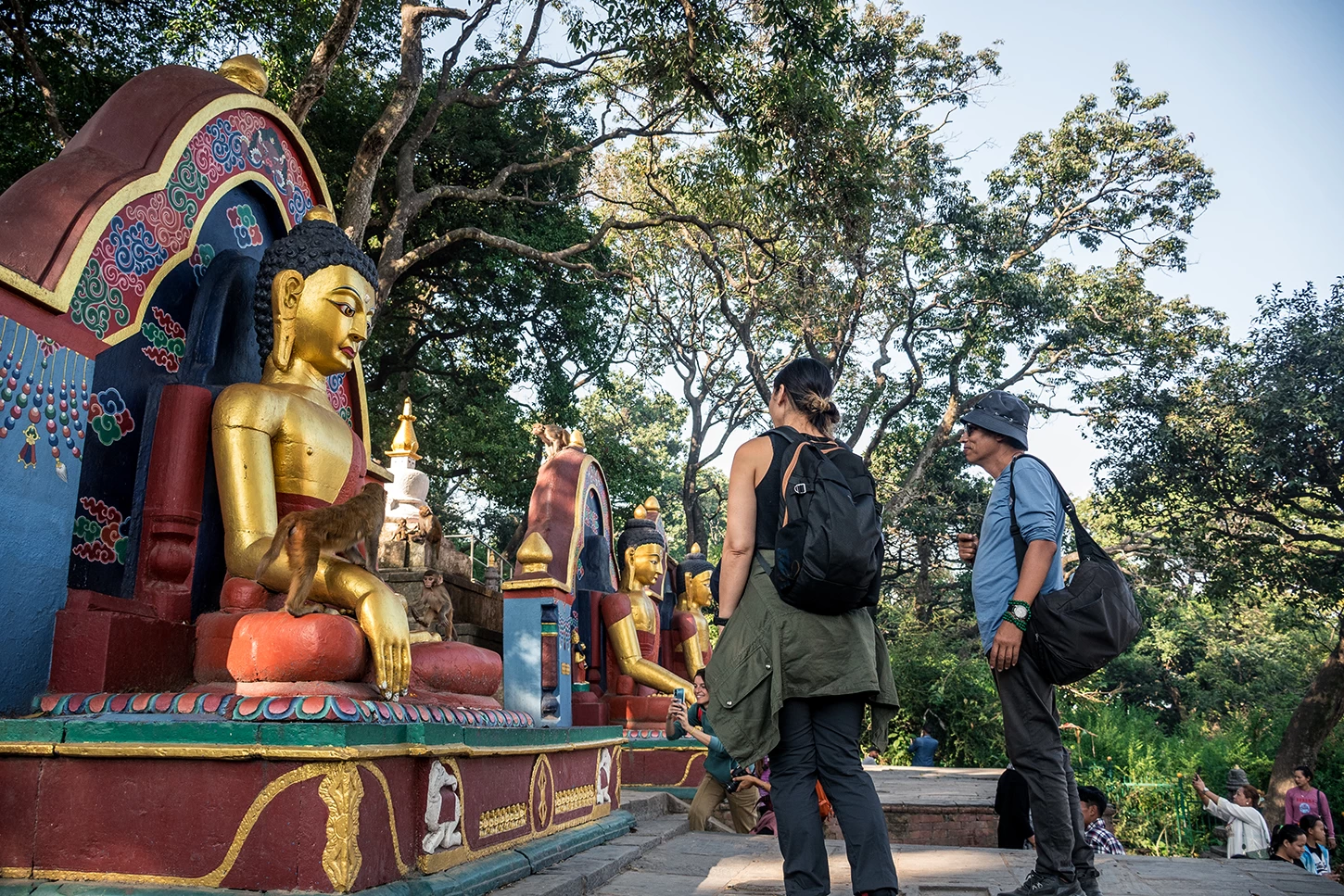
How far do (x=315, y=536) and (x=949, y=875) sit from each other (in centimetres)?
286

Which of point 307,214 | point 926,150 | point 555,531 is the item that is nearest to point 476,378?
point 555,531

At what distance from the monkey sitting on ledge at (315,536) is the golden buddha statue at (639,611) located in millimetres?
5587

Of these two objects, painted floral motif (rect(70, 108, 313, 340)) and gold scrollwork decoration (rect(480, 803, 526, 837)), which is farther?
gold scrollwork decoration (rect(480, 803, 526, 837))

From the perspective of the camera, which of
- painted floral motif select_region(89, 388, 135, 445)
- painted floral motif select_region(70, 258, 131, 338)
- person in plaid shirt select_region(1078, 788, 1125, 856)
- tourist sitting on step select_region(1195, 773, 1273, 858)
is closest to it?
painted floral motif select_region(70, 258, 131, 338)

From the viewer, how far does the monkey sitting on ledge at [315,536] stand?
299 cm

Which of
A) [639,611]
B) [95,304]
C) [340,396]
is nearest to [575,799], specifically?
[340,396]

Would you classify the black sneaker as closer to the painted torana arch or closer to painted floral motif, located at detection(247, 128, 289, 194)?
the painted torana arch

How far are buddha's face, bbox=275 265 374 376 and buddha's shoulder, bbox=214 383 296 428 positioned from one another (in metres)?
0.26

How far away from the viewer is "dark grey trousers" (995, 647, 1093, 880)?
316cm

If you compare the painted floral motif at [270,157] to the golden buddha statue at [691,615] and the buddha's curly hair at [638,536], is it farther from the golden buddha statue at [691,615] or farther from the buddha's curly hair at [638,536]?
the golden buddha statue at [691,615]

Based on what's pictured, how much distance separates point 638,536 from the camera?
977 centimetres

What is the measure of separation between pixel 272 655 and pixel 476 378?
12643 mm

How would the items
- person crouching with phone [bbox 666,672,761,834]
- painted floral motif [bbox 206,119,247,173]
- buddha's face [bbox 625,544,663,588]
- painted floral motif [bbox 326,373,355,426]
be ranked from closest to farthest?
1. painted floral motif [bbox 206,119,247,173]
2. painted floral motif [bbox 326,373,355,426]
3. person crouching with phone [bbox 666,672,761,834]
4. buddha's face [bbox 625,544,663,588]

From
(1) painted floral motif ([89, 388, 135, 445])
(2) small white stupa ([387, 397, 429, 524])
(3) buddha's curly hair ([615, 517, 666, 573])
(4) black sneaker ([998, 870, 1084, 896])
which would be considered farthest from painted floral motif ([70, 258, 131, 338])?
(3) buddha's curly hair ([615, 517, 666, 573])
